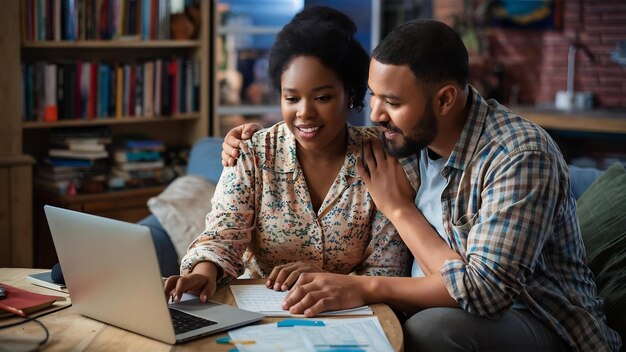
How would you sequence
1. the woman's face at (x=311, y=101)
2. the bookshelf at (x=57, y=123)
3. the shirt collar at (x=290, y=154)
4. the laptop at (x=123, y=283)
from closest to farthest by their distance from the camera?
the laptop at (x=123, y=283)
the woman's face at (x=311, y=101)
the shirt collar at (x=290, y=154)
the bookshelf at (x=57, y=123)

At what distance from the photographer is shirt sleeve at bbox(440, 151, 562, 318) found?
176 cm

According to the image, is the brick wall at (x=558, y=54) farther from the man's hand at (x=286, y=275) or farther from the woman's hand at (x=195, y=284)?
the woman's hand at (x=195, y=284)

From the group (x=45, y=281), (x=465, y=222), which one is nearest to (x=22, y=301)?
(x=45, y=281)

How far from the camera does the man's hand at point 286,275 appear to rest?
1875mm

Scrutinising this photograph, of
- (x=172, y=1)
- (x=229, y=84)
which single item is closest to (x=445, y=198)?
(x=172, y=1)

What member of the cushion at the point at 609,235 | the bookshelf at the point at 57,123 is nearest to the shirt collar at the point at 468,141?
the cushion at the point at 609,235

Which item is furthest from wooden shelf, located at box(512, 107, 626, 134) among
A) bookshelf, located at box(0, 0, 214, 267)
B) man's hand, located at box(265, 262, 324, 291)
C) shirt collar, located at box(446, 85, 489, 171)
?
man's hand, located at box(265, 262, 324, 291)

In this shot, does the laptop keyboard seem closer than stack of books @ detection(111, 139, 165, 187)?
Yes

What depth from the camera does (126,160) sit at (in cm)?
417

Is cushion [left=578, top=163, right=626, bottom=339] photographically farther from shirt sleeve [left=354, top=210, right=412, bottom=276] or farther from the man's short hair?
the man's short hair

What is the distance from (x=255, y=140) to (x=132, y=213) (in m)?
2.08

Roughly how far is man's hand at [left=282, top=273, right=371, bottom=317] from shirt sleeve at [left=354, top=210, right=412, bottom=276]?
0.31 metres

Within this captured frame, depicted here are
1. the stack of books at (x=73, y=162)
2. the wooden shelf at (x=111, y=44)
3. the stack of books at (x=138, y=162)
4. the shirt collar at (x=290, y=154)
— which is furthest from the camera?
the stack of books at (x=138, y=162)

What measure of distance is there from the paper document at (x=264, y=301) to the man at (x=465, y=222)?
0.02 metres
